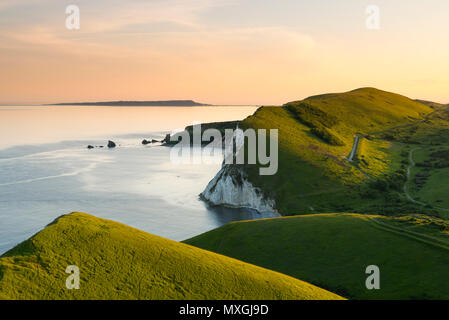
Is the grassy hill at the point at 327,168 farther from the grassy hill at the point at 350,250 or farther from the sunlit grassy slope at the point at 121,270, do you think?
the sunlit grassy slope at the point at 121,270

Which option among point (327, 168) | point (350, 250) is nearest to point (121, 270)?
point (350, 250)

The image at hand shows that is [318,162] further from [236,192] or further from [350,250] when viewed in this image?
[350,250]

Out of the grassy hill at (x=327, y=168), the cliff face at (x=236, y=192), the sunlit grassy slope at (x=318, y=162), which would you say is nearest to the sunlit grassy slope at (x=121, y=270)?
the grassy hill at (x=327, y=168)

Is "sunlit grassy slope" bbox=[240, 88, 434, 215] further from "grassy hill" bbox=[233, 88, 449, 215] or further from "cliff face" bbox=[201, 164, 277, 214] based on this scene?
"cliff face" bbox=[201, 164, 277, 214]

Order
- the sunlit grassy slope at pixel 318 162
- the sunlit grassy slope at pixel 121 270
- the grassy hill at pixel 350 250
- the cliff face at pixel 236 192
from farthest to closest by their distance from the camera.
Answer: the cliff face at pixel 236 192, the sunlit grassy slope at pixel 318 162, the grassy hill at pixel 350 250, the sunlit grassy slope at pixel 121 270

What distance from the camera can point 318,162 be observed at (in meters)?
95.2

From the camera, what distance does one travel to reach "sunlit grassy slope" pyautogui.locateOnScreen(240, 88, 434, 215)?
79.2 metres

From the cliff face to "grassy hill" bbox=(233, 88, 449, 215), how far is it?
2.04 m

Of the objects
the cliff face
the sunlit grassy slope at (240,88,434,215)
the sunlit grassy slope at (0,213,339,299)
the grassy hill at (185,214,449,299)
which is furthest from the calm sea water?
the sunlit grassy slope at (0,213,339,299)

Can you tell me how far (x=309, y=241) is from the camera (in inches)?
1678

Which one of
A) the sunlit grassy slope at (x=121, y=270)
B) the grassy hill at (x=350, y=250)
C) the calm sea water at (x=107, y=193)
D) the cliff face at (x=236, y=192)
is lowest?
the calm sea water at (x=107, y=193)

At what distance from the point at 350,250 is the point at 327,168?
55.9 m

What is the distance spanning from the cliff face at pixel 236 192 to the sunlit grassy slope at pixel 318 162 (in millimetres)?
1942

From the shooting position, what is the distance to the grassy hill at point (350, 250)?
3116cm
